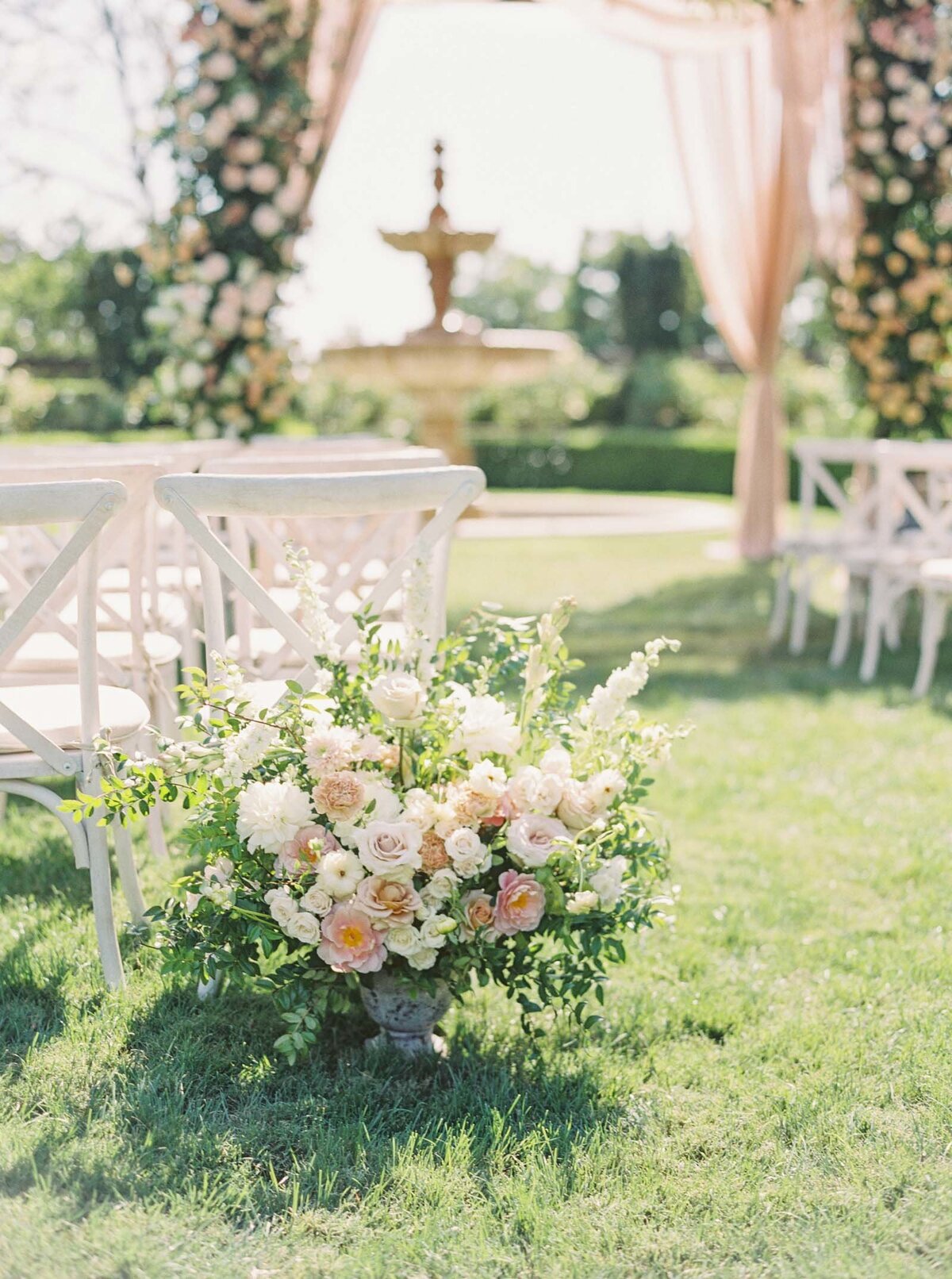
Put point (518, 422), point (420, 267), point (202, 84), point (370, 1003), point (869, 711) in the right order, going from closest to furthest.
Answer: point (370, 1003) < point (869, 711) < point (202, 84) < point (420, 267) < point (518, 422)

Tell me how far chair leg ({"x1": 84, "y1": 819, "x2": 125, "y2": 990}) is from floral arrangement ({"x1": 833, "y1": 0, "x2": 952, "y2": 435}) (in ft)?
17.1

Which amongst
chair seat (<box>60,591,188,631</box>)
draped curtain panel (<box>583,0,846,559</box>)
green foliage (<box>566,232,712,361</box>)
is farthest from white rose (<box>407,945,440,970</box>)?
green foliage (<box>566,232,712,361</box>)

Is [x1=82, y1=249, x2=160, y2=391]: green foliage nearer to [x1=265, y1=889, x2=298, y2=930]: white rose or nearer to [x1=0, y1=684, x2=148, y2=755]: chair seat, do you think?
[x1=0, y1=684, x2=148, y2=755]: chair seat

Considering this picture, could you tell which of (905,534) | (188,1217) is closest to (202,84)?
(905,534)

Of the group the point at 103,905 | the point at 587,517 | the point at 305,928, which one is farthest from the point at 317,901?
the point at 587,517

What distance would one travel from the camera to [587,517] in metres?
11.8

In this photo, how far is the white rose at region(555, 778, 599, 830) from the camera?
1.90 meters

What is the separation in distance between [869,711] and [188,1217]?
A: 11.3 feet

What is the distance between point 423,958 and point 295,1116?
0.94 feet

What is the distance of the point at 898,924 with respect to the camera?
268 centimetres

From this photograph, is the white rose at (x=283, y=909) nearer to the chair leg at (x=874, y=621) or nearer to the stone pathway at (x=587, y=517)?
the chair leg at (x=874, y=621)

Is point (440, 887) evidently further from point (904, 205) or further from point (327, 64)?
point (904, 205)

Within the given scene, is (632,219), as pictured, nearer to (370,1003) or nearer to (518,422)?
(518,422)

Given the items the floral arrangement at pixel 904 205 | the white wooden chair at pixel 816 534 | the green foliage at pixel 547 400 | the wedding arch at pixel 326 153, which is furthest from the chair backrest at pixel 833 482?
the green foliage at pixel 547 400
